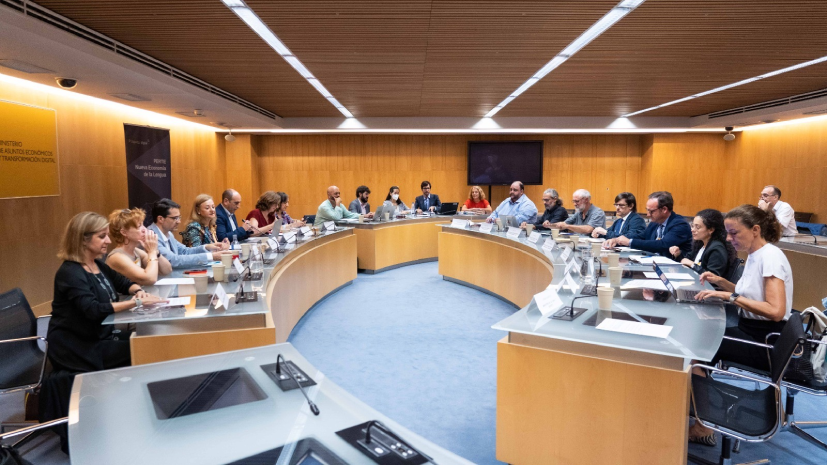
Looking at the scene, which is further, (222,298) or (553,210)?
(553,210)

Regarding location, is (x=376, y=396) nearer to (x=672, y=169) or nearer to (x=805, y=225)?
(x=805, y=225)

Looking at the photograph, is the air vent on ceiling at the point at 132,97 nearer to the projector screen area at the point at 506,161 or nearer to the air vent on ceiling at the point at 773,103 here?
the projector screen area at the point at 506,161

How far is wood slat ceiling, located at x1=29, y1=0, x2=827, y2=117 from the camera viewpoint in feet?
12.2

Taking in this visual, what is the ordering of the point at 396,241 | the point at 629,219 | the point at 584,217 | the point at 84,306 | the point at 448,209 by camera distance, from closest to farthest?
the point at 84,306
the point at 629,219
the point at 584,217
the point at 396,241
the point at 448,209

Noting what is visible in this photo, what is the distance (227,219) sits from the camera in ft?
18.0

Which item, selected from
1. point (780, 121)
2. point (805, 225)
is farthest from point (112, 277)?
point (780, 121)

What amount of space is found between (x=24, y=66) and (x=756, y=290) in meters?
5.94

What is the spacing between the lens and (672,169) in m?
11.6

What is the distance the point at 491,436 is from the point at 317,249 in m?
3.42

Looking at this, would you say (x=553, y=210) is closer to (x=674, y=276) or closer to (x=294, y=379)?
(x=674, y=276)

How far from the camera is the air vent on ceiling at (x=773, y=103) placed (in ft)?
24.6

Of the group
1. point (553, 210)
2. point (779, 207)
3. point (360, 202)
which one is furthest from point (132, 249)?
point (779, 207)

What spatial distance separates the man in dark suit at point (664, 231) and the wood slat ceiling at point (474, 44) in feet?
4.74

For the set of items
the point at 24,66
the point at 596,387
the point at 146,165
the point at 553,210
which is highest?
the point at 24,66
